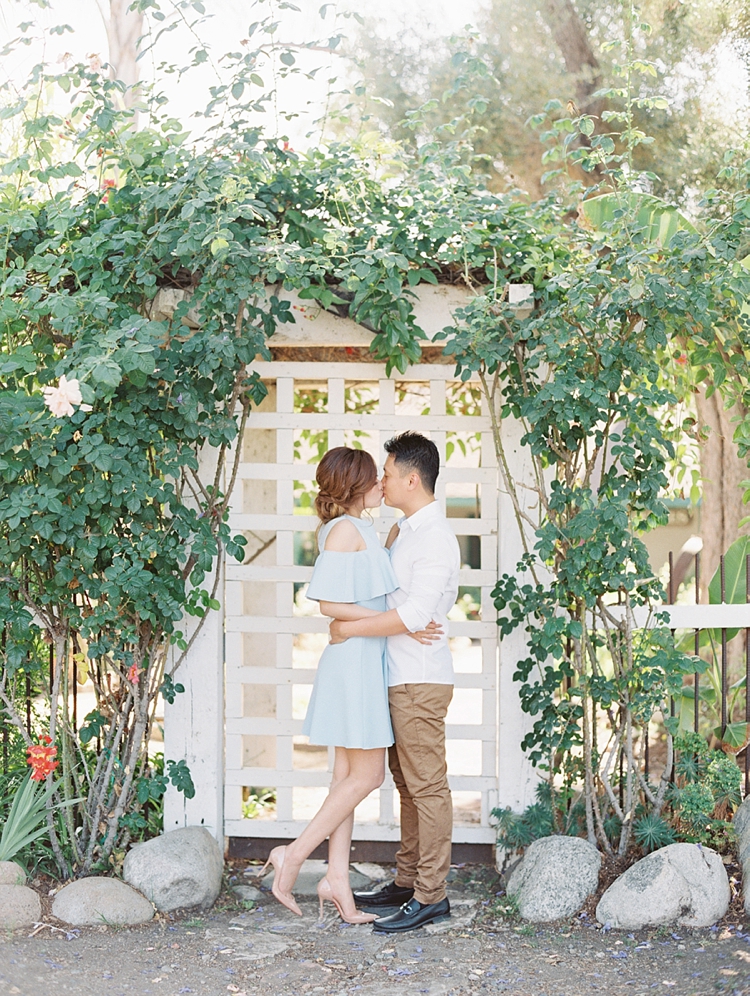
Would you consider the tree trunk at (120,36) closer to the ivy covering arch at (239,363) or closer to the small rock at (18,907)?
the ivy covering arch at (239,363)

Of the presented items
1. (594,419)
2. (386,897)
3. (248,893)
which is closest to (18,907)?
(248,893)

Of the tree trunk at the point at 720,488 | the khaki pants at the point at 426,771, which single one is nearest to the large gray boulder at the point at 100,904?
the khaki pants at the point at 426,771

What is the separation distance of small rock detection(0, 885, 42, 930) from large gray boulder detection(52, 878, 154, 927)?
0.25ft

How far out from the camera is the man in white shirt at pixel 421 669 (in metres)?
3.70

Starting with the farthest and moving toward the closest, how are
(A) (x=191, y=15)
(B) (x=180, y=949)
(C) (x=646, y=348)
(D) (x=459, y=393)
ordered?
(A) (x=191, y=15), (D) (x=459, y=393), (C) (x=646, y=348), (B) (x=180, y=949)

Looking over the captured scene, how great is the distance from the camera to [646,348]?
3.88 metres

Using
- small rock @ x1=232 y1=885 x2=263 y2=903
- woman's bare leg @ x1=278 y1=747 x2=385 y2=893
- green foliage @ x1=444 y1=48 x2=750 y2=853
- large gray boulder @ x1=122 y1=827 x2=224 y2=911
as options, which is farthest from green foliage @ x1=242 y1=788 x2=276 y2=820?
green foliage @ x1=444 y1=48 x2=750 y2=853

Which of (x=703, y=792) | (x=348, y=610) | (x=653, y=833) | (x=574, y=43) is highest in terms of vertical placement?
(x=574, y=43)

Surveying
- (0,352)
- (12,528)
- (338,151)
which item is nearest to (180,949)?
(12,528)

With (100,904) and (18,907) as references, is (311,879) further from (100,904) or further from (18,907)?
(18,907)

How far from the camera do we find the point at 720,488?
687cm

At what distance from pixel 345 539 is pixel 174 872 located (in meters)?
1.50

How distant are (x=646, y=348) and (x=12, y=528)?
2.53m

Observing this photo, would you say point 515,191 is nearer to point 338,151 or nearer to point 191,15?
point 338,151
